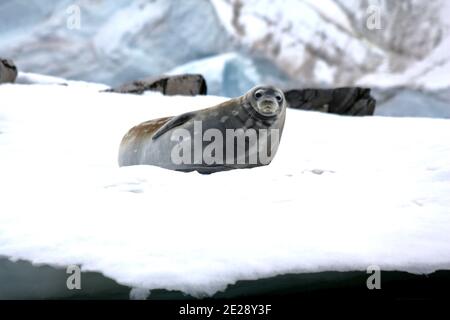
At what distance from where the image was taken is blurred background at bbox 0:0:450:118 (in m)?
16.5

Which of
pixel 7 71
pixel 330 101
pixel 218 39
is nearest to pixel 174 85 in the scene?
pixel 330 101

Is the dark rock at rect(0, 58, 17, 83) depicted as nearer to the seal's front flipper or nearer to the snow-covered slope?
the seal's front flipper

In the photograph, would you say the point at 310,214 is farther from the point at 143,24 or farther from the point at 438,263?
the point at 143,24

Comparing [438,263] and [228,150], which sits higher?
[228,150]

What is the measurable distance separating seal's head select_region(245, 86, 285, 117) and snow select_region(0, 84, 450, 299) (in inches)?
13.0

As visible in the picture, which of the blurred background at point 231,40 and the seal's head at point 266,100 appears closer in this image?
the seal's head at point 266,100

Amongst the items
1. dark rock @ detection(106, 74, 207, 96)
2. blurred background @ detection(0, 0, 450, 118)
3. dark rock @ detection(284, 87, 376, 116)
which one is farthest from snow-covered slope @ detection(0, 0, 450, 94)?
dark rock @ detection(284, 87, 376, 116)

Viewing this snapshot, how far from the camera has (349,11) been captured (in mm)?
17828

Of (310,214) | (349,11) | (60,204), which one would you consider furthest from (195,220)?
(349,11)

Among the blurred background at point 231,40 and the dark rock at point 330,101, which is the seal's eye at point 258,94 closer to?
the dark rock at point 330,101

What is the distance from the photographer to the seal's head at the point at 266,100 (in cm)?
285

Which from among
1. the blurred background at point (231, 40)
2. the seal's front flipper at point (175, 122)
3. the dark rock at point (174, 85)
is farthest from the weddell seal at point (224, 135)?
the blurred background at point (231, 40)

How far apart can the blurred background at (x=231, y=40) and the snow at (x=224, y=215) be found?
43.9ft
